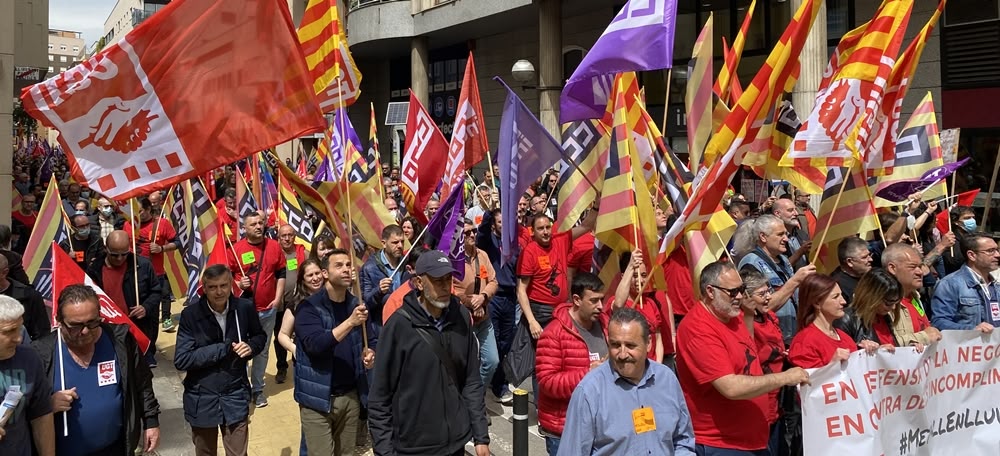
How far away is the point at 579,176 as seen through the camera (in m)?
7.55

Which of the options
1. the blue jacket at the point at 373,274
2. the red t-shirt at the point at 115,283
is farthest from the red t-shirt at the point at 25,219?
the blue jacket at the point at 373,274

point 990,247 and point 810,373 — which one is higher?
point 990,247

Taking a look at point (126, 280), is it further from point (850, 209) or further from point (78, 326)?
point (850, 209)

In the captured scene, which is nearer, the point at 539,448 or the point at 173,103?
the point at 173,103

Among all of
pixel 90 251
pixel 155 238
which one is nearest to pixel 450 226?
pixel 90 251

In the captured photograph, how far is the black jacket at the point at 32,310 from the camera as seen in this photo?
19.2 feet

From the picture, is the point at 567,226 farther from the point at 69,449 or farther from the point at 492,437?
the point at 69,449

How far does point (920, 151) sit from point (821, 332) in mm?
5091

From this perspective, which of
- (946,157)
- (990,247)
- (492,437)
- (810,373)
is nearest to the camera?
(810,373)

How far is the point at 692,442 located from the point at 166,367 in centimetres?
756

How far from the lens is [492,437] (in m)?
7.05

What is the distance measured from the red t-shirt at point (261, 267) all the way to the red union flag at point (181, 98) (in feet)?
9.46

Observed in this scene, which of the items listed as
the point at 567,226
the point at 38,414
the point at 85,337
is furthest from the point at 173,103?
the point at 567,226

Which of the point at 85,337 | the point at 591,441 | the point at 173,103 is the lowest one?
the point at 591,441
